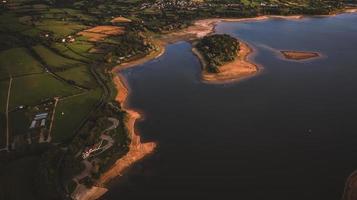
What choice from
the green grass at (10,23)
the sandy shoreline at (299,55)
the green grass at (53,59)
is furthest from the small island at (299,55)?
the green grass at (10,23)

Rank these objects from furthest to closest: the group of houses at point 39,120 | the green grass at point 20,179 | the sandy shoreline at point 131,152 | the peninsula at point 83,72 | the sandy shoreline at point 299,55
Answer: the sandy shoreline at point 299,55 < the group of houses at point 39,120 < the peninsula at point 83,72 < the sandy shoreline at point 131,152 < the green grass at point 20,179

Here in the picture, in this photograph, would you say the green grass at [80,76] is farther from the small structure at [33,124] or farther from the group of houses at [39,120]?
the small structure at [33,124]

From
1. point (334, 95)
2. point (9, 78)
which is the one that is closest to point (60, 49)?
point (9, 78)

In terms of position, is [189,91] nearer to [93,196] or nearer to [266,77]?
[266,77]

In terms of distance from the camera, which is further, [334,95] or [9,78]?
[9,78]

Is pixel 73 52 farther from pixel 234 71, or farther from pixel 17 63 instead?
pixel 234 71
